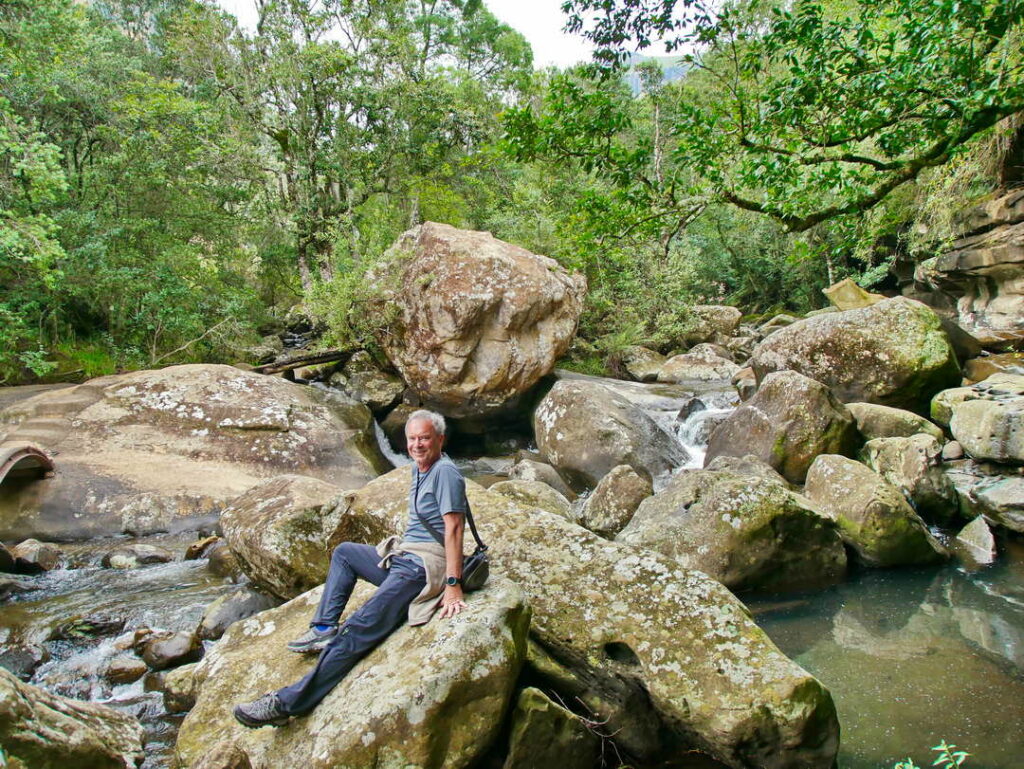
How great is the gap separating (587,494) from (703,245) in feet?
81.1

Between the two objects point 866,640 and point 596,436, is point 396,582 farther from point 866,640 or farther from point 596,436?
point 596,436

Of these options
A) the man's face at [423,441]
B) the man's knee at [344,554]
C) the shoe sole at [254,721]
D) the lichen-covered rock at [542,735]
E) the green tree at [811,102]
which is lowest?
the lichen-covered rock at [542,735]

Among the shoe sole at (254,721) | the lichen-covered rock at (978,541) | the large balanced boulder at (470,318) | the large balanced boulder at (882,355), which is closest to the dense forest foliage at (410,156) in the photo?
the large balanced boulder at (470,318)

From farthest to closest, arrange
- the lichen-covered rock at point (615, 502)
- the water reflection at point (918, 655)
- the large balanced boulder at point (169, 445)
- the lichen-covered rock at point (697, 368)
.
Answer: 1. the lichen-covered rock at point (697, 368)
2. the large balanced boulder at point (169, 445)
3. the lichen-covered rock at point (615, 502)
4. the water reflection at point (918, 655)

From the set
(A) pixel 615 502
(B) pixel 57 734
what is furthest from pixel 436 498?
(A) pixel 615 502

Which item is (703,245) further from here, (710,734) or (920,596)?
(710,734)

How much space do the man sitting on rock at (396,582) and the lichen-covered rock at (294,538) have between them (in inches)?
75.8

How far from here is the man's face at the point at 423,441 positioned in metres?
3.94

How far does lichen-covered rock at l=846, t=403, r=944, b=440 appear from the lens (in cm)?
966

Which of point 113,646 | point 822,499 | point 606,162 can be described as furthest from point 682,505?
point 113,646

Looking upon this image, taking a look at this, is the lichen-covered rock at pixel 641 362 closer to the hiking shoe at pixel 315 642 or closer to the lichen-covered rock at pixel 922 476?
the lichen-covered rock at pixel 922 476

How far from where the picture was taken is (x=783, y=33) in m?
5.03

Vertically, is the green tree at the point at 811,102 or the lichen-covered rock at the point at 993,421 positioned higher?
the green tree at the point at 811,102

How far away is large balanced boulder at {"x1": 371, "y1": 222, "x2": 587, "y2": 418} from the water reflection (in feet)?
26.5
